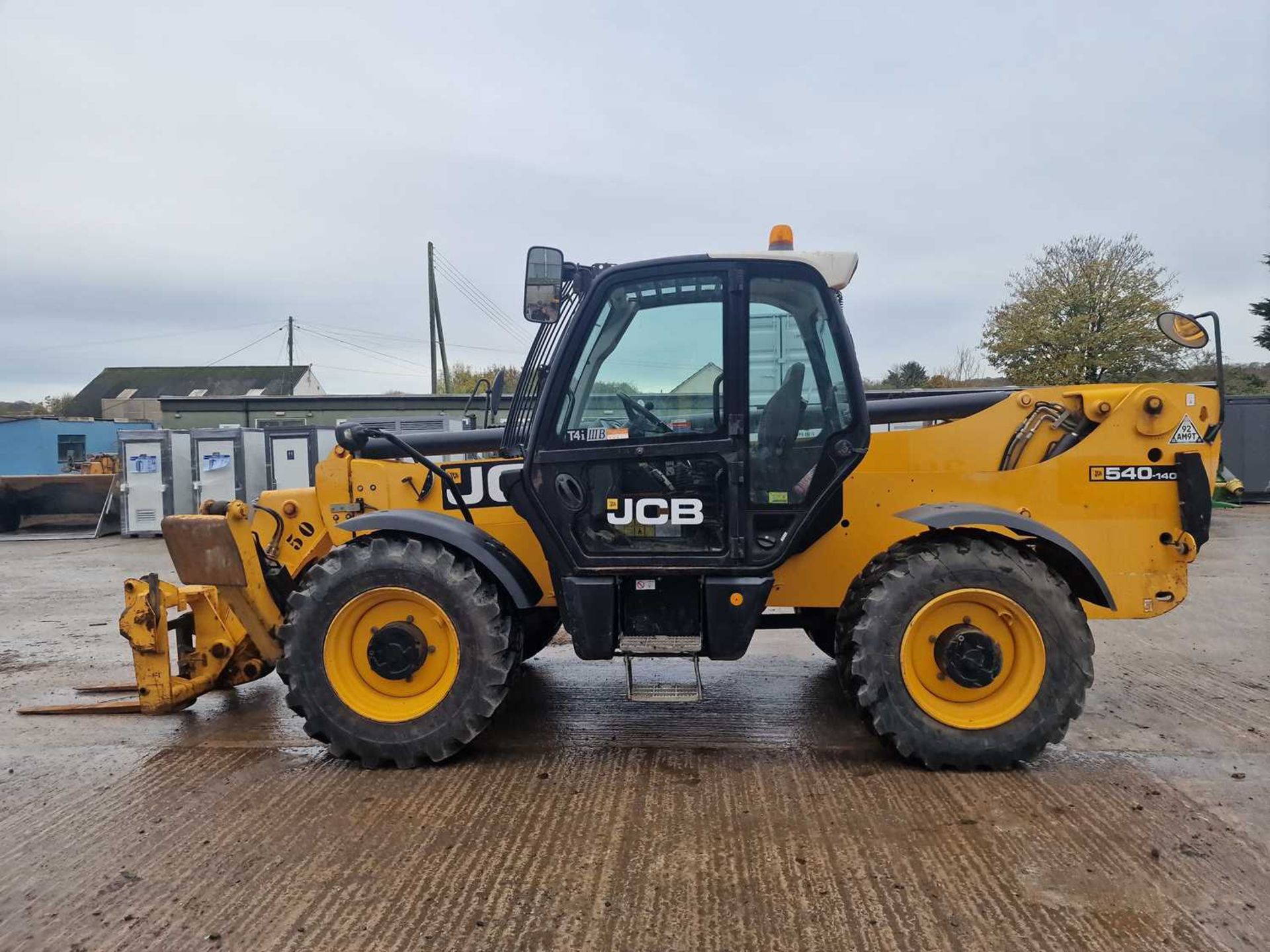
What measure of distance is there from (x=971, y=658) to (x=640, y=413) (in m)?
1.85

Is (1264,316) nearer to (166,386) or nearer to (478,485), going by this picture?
(478,485)

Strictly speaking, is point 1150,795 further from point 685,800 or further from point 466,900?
point 466,900

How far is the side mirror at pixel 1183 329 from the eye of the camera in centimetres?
382

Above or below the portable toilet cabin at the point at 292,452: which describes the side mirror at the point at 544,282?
above

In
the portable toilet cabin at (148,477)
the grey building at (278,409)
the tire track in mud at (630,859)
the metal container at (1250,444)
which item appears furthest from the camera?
the grey building at (278,409)

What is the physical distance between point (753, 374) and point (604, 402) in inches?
27.5

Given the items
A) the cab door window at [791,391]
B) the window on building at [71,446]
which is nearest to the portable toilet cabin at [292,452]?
the cab door window at [791,391]

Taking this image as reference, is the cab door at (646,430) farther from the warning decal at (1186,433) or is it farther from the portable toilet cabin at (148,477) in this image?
the portable toilet cabin at (148,477)

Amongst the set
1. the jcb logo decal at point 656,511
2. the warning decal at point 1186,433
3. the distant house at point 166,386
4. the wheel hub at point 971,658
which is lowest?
the wheel hub at point 971,658

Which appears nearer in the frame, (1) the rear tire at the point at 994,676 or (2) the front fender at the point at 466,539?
(1) the rear tire at the point at 994,676

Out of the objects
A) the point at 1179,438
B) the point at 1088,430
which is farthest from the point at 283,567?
the point at 1179,438

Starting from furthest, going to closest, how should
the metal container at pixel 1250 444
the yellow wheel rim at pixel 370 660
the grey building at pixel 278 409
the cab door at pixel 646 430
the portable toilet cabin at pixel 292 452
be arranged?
the grey building at pixel 278 409
the metal container at pixel 1250 444
the portable toilet cabin at pixel 292 452
the yellow wheel rim at pixel 370 660
the cab door at pixel 646 430

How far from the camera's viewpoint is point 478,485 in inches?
170

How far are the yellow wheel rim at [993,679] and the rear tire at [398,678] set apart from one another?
1872 millimetres
